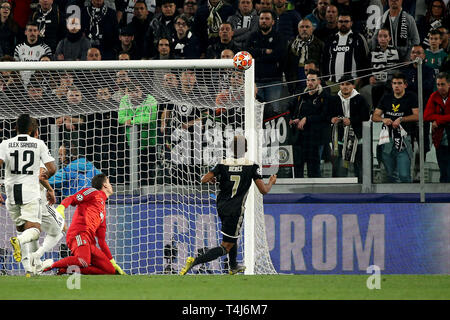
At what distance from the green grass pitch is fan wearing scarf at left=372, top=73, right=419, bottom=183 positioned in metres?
2.57

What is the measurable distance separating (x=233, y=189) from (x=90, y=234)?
218 centimetres

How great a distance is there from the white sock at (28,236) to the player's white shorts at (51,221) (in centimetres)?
95

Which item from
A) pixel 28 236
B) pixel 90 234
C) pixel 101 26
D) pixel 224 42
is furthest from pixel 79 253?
pixel 101 26

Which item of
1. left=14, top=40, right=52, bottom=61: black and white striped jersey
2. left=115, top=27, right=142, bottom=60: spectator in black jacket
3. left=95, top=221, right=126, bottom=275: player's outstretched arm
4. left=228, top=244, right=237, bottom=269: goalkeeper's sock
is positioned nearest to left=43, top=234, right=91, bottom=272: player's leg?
left=95, top=221, right=126, bottom=275: player's outstretched arm

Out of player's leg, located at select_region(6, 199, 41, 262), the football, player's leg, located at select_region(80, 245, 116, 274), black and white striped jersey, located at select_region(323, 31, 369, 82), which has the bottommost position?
player's leg, located at select_region(80, 245, 116, 274)

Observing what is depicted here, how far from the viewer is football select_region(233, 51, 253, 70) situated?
1106 cm

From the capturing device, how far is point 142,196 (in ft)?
41.2

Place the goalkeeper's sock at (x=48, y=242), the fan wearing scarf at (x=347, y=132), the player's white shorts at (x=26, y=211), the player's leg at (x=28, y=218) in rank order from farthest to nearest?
the fan wearing scarf at (x=347, y=132) → the goalkeeper's sock at (x=48, y=242) → the player's white shorts at (x=26, y=211) → the player's leg at (x=28, y=218)

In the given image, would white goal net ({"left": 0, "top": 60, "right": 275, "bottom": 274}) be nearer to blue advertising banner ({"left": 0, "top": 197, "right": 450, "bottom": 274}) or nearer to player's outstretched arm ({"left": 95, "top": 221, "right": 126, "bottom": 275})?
blue advertising banner ({"left": 0, "top": 197, "right": 450, "bottom": 274})

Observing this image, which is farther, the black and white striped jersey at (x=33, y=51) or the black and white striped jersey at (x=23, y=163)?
the black and white striped jersey at (x=33, y=51)

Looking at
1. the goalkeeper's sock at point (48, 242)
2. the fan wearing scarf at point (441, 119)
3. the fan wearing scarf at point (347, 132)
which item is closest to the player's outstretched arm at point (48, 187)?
the goalkeeper's sock at point (48, 242)

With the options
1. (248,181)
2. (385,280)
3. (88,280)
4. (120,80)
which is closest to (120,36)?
(120,80)

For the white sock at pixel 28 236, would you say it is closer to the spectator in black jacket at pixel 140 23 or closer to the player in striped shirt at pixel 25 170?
the player in striped shirt at pixel 25 170

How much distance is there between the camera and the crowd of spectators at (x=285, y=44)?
492 inches
